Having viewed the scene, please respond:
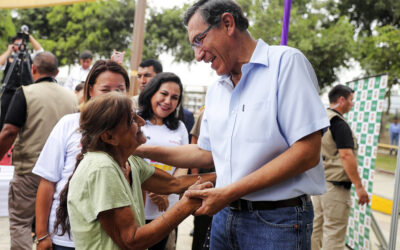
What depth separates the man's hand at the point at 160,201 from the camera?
2.78 m

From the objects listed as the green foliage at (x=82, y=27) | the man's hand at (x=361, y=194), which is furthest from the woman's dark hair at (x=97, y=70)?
the green foliage at (x=82, y=27)

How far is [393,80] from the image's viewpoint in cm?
1711

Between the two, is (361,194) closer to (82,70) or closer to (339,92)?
(339,92)

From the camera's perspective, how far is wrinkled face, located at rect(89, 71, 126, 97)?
7.68 ft

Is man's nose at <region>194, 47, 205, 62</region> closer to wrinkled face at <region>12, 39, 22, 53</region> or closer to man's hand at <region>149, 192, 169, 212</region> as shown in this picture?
man's hand at <region>149, 192, 169, 212</region>

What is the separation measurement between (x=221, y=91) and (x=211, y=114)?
0.12m

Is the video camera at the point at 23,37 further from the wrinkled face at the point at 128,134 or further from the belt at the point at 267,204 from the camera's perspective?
the belt at the point at 267,204

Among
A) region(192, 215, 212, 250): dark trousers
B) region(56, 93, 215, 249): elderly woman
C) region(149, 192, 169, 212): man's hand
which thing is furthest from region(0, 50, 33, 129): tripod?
Answer: region(56, 93, 215, 249): elderly woman

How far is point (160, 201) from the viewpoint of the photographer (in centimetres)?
281

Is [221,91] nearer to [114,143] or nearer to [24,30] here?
[114,143]

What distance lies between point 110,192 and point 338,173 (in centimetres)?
350

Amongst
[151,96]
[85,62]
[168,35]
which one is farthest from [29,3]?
[168,35]

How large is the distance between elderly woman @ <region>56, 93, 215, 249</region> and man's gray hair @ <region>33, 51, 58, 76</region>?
1.98 metres

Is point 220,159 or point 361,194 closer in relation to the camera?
point 220,159
